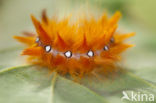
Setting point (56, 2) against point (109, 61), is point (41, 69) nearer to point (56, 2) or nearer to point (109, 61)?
point (109, 61)

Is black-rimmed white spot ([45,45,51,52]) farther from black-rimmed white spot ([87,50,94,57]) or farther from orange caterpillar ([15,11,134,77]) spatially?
black-rimmed white spot ([87,50,94,57])

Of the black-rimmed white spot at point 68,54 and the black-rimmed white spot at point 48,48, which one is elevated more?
the black-rimmed white spot at point 48,48

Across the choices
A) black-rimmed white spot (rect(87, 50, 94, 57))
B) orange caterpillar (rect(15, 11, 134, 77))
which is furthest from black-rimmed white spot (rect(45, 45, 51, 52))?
black-rimmed white spot (rect(87, 50, 94, 57))

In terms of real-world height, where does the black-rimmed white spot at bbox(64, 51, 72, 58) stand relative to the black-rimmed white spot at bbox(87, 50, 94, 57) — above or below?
below

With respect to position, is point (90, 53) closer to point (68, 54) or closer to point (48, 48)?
point (68, 54)

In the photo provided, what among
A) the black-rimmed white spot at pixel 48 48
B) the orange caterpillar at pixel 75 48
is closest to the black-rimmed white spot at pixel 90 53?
the orange caterpillar at pixel 75 48

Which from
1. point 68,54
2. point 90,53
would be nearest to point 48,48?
point 68,54

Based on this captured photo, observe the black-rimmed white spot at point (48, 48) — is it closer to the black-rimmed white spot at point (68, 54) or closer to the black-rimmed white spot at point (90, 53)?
the black-rimmed white spot at point (68, 54)

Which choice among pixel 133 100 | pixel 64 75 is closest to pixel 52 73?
pixel 64 75
